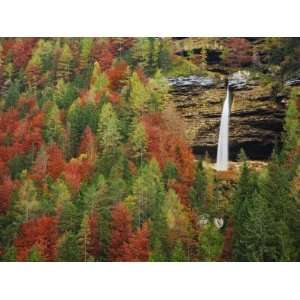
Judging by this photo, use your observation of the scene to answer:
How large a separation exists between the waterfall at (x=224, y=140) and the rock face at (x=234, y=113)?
0.05 m

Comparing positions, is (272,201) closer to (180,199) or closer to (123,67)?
(180,199)

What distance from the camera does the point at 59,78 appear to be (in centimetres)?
788

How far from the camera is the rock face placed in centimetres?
754

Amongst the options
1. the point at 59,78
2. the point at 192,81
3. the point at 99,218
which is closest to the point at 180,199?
the point at 99,218

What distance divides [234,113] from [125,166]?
4.75 ft

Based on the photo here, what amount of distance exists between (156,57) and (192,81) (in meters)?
0.53

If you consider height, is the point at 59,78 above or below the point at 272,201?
above

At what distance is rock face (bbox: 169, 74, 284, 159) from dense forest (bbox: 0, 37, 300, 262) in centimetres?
11

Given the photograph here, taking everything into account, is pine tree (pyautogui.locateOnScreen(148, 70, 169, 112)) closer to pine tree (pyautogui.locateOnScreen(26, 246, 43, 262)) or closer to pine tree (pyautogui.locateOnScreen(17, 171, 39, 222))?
pine tree (pyautogui.locateOnScreen(17, 171, 39, 222))

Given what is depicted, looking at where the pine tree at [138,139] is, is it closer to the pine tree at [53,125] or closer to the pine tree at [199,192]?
the pine tree at [199,192]

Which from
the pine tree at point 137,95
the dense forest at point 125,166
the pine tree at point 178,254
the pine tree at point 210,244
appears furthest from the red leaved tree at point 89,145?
the pine tree at point 210,244
